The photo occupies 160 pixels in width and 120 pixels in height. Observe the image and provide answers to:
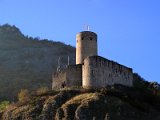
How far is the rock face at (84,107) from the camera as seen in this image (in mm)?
75938

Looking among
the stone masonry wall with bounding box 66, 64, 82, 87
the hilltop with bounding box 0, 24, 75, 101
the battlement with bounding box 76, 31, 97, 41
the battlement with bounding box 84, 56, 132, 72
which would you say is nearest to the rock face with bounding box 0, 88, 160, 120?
the stone masonry wall with bounding box 66, 64, 82, 87

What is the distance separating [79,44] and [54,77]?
15.7 ft

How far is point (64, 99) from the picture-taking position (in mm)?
79312

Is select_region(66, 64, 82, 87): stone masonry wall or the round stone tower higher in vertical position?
the round stone tower

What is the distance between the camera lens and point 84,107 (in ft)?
251

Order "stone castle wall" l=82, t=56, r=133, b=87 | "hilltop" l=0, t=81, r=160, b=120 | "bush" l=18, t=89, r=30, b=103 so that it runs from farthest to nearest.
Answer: "bush" l=18, t=89, r=30, b=103 → "stone castle wall" l=82, t=56, r=133, b=87 → "hilltop" l=0, t=81, r=160, b=120

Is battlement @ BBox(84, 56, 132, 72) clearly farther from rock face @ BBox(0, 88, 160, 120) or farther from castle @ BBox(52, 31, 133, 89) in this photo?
rock face @ BBox(0, 88, 160, 120)

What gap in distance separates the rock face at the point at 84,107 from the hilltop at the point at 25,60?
35724 mm

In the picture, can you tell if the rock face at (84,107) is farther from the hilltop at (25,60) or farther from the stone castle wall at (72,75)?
the hilltop at (25,60)

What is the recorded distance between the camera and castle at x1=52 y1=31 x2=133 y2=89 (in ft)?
267

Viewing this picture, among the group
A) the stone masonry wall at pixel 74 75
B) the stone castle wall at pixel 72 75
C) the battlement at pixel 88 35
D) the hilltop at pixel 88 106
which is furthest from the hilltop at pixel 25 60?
the hilltop at pixel 88 106

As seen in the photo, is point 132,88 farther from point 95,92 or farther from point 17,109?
point 17,109

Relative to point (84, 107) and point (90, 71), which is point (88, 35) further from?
point (84, 107)

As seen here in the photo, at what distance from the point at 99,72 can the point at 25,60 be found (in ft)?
214
